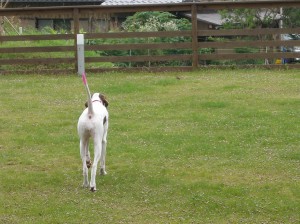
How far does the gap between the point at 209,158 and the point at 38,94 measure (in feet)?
19.6

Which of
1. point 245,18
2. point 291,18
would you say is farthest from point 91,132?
point 291,18

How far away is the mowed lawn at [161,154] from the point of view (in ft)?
21.3

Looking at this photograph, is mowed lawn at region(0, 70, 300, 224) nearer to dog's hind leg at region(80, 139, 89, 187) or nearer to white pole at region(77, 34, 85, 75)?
dog's hind leg at region(80, 139, 89, 187)

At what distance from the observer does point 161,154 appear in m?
8.55

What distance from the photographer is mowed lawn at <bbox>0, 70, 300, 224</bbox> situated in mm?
6492

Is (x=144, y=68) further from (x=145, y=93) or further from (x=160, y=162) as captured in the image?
(x=160, y=162)

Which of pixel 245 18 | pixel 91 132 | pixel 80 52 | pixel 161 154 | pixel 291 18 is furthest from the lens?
pixel 291 18

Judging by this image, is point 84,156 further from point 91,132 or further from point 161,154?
point 161,154

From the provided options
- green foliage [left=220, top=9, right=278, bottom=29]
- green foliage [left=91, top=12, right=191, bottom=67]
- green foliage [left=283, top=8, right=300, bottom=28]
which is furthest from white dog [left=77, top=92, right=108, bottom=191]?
green foliage [left=283, top=8, right=300, bottom=28]

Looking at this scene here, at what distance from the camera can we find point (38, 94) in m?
13.5

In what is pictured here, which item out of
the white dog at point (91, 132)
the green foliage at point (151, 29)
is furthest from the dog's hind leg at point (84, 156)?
the green foliage at point (151, 29)

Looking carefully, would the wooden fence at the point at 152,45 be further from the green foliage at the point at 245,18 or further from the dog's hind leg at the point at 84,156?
the dog's hind leg at the point at 84,156

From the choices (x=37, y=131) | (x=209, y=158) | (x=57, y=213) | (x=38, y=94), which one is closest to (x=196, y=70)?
(x=38, y=94)

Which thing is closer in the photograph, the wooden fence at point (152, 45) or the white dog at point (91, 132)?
the white dog at point (91, 132)
